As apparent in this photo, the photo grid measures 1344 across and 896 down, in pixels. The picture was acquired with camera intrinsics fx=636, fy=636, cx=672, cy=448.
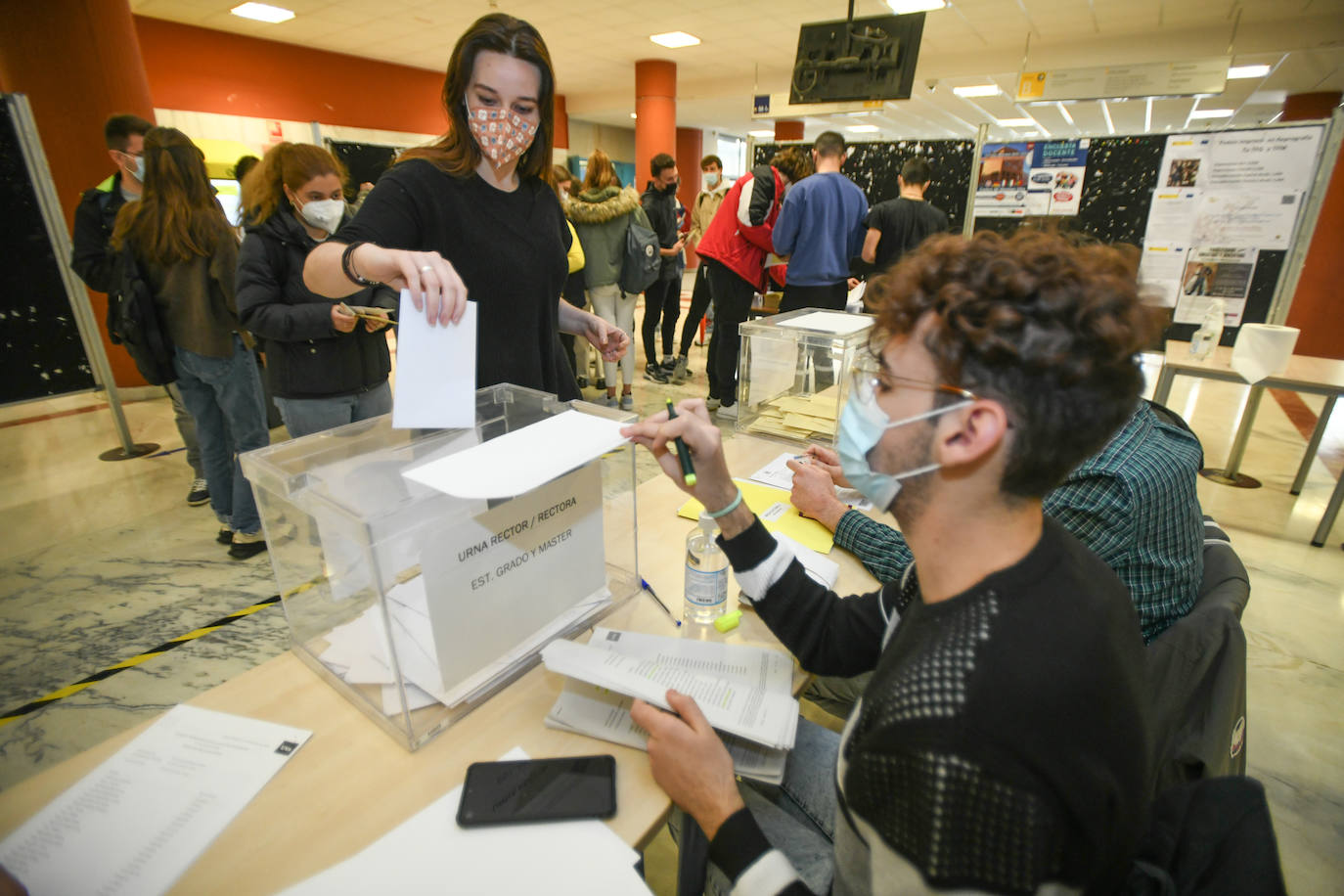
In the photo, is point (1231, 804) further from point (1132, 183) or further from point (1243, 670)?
→ point (1132, 183)

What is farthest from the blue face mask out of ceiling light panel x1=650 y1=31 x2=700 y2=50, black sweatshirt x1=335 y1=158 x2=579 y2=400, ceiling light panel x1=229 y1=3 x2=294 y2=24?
ceiling light panel x1=650 y1=31 x2=700 y2=50

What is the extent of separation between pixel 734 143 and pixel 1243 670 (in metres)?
19.8

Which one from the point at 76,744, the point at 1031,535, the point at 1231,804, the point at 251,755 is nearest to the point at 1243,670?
the point at 1231,804

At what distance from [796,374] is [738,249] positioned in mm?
2227

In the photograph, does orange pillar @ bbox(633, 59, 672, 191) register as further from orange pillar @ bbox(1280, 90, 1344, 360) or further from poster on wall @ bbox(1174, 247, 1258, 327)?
orange pillar @ bbox(1280, 90, 1344, 360)

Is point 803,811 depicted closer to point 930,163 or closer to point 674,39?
point 930,163

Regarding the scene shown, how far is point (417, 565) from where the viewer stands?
0.79 meters

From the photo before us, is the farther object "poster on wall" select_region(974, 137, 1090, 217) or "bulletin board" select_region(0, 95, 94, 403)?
"poster on wall" select_region(974, 137, 1090, 217)

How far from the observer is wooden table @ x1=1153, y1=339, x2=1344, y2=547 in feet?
8.91

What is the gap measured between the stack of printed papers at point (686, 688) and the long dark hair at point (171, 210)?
2365 millimetres

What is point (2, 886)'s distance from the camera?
57 centimetres

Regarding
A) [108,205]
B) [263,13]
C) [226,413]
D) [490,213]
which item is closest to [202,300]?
[226,413]

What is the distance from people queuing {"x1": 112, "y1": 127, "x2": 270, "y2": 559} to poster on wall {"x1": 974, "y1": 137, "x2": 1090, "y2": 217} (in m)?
4.66

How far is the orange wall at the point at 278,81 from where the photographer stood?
6457 millimetres
